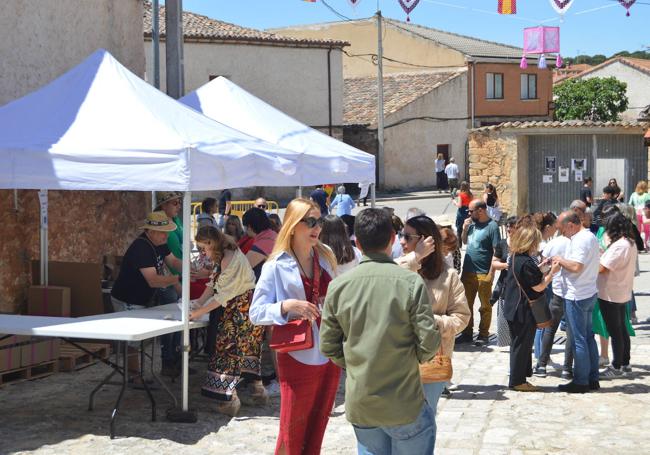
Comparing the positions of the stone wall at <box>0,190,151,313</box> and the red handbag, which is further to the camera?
the stone wall at <box>0,190,151,313</box>

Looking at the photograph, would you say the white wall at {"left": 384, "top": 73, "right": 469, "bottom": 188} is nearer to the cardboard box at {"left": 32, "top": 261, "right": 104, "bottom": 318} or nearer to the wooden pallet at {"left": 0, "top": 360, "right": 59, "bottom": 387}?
the cardboard box at {"left": 32, "top": 261, "right": 104, "bottom": 318}

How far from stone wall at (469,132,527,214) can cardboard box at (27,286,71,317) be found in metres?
18.7

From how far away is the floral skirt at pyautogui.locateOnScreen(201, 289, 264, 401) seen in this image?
776cm

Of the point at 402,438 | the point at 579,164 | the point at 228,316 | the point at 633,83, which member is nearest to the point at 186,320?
the point at 228,316

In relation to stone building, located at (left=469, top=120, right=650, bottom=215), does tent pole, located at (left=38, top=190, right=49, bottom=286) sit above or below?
below

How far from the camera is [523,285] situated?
846cm

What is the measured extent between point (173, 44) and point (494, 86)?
36619 mm

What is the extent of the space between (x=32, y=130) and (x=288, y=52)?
3177 centimetres

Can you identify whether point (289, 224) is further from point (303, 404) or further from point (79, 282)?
point (79, 282)

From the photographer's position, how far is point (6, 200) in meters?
9.36

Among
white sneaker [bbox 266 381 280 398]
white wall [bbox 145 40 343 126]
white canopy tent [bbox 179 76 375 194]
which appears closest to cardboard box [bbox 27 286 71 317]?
white sneaker [bbox 266 381 280 398]

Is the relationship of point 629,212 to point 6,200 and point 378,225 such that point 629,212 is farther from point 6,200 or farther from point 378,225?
point 378,225

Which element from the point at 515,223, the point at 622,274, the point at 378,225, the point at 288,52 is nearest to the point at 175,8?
the point at 515,223

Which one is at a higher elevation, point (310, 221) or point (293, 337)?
point (310, 221)
